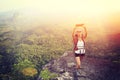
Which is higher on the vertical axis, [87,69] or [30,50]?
[30,50]

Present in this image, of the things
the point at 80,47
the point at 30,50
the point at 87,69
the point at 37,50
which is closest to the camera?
the point at 80,47

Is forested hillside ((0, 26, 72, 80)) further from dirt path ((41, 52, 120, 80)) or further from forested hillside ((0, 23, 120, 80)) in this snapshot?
dirt path ((41, 52, 120, 80))

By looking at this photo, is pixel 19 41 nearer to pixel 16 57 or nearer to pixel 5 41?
pixel 5 41

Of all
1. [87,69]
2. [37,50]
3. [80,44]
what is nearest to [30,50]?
[37,50]

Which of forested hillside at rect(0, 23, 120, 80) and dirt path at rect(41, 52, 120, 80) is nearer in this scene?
dirt path at rect(41, 52, 120, 80)

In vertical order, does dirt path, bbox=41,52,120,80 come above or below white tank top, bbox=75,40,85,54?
below

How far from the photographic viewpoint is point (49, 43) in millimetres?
25734

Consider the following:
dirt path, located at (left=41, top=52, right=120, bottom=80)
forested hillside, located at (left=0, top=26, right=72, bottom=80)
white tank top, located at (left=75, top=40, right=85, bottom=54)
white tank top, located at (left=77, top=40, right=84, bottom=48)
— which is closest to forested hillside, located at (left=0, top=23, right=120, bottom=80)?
forested hillside, located at (left=0, top=26, right=72, bottom=80)

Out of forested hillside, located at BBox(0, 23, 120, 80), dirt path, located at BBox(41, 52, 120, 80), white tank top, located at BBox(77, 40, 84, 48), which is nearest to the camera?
white tank top, located at BBox(77, 40, 84, 48)

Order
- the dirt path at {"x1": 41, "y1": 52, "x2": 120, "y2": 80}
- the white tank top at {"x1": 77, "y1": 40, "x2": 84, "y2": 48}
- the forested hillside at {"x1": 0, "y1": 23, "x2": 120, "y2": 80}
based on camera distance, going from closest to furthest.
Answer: the white tank top at {"x1": 77, "y1": 40, "x2": 84, "y2": 48}
the dirt path at {"x1": 41, "y1": 52, "x2": 120, "y2": 80}
the forested hillside at {"x1": 0, "y1": 23, "x2": 120, "y2": 80}

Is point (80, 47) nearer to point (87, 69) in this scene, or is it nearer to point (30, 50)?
point (87, 69)

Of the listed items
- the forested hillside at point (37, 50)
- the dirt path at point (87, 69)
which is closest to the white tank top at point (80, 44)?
the dirt path at point (87, 69)

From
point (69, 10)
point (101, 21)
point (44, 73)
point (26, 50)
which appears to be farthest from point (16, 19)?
point (44, 73)

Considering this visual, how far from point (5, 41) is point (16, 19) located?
1944 centimetres
